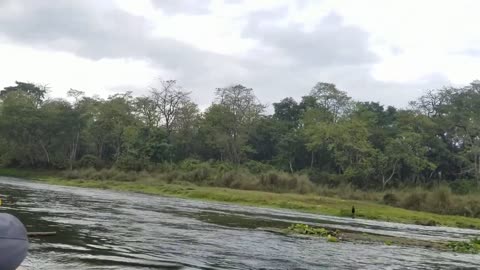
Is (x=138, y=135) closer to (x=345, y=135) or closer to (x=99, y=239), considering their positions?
(x=345, y=135)

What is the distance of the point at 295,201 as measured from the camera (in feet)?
205

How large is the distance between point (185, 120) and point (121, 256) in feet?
283

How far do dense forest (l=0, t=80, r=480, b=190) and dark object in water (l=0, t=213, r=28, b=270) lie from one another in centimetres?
7878

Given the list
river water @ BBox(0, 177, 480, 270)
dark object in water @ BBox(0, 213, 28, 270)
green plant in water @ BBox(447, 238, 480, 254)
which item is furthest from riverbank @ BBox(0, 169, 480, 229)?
dark object in water @ BBox(0, 213, 28, 270)

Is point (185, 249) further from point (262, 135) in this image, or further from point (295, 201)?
point (262, 135)

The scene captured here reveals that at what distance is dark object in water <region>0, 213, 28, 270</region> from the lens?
788 centimetres

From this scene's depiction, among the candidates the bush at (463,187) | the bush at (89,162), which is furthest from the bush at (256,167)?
the bush at (463,187)

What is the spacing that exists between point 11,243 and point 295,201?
55752 mm

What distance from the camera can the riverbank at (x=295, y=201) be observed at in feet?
186

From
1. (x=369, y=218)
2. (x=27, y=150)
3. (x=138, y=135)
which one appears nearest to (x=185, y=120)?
(x=138, y=135)

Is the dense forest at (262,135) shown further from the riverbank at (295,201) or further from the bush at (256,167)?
the riverbank at (295,201)

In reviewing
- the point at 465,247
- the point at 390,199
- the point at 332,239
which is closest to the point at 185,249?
A: the point at 332,239

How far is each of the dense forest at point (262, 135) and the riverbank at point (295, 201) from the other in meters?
14.0

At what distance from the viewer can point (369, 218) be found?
5578 cm
